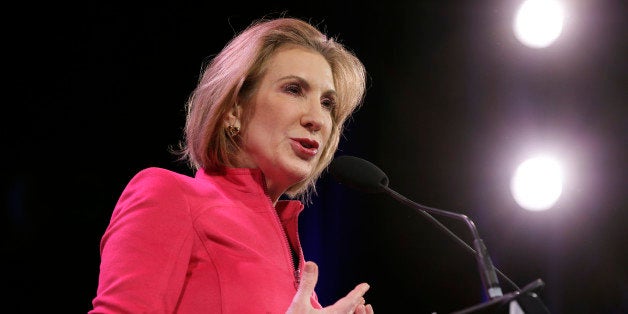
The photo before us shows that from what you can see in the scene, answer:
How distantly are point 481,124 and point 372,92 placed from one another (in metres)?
0.62

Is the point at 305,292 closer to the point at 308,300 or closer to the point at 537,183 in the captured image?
the point at 308,300

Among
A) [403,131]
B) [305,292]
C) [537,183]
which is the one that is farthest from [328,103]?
[537,183]

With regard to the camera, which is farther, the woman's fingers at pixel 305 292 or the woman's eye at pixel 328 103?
the woman's eye at pixel 328 103

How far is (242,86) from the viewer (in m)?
1.74

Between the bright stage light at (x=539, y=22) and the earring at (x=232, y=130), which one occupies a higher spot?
the bright stage light at (x=539, y=22)

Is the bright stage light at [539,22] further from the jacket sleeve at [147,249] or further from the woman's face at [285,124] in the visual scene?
the jacket sleeve at [147,249]

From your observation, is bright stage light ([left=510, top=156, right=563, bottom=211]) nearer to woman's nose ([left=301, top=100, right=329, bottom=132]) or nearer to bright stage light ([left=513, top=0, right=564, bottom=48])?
bright stage light ([left=513, top=0, right=564, bottom=48])

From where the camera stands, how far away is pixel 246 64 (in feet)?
→ 5.64

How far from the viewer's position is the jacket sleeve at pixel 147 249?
114 centimetres

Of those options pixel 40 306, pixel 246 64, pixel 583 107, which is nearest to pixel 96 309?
pixel 246 64

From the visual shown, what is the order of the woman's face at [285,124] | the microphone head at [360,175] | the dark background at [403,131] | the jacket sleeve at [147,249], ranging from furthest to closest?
the dark background at [403,131] → the woman's face at [285,124] → the microphone head at [360,175] → the jacket sleeve at [147,249]

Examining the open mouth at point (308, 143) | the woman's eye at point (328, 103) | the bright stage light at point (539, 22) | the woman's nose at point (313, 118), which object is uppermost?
Answer: the bright stage light at point (539, 22)

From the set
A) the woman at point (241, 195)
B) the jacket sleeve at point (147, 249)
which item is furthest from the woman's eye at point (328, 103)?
the jacket sleeve at point (147, 249)

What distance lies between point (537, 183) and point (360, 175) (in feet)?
6.48
